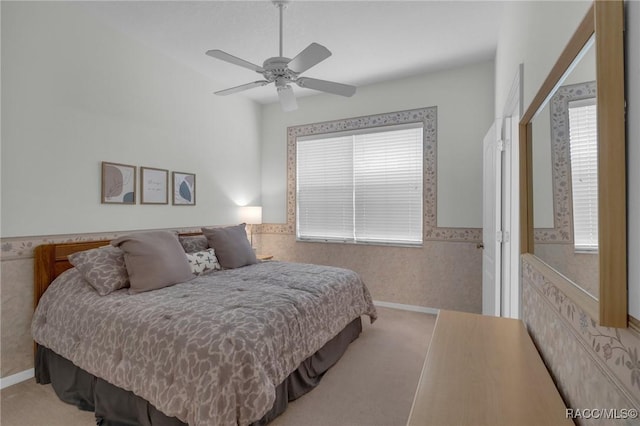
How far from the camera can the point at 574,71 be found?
854 mm

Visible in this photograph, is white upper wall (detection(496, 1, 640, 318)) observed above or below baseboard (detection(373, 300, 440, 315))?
above

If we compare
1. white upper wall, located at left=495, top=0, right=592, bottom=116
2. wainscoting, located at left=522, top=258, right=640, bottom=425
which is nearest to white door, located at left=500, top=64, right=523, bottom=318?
white upper wall, located at left=495, top=0, right=592, bottom=116

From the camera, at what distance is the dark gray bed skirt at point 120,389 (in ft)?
5.53

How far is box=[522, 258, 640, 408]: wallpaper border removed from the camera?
0.54 m

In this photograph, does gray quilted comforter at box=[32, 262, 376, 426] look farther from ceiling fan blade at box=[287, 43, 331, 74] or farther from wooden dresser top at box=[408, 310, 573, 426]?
ceiling fan blade at box=[287, 43, 331, 74]

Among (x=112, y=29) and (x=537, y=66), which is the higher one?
(x=112, y=29)

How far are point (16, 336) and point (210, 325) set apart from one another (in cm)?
181

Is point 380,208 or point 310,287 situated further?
point 380,208

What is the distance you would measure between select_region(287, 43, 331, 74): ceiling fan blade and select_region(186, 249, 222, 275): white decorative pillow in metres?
1.86

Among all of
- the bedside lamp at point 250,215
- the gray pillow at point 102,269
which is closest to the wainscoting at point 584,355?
the gray pillow at point 102,269

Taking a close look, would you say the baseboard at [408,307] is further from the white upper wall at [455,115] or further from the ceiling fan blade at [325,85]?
the ceiling fan blade at [325,85]

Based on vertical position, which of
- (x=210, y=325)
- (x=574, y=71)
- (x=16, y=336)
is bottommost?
(x=16, y=336)

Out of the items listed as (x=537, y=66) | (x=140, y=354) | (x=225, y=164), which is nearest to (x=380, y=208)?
(x=225, y=164)

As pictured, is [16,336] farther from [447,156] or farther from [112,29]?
[447,156]
